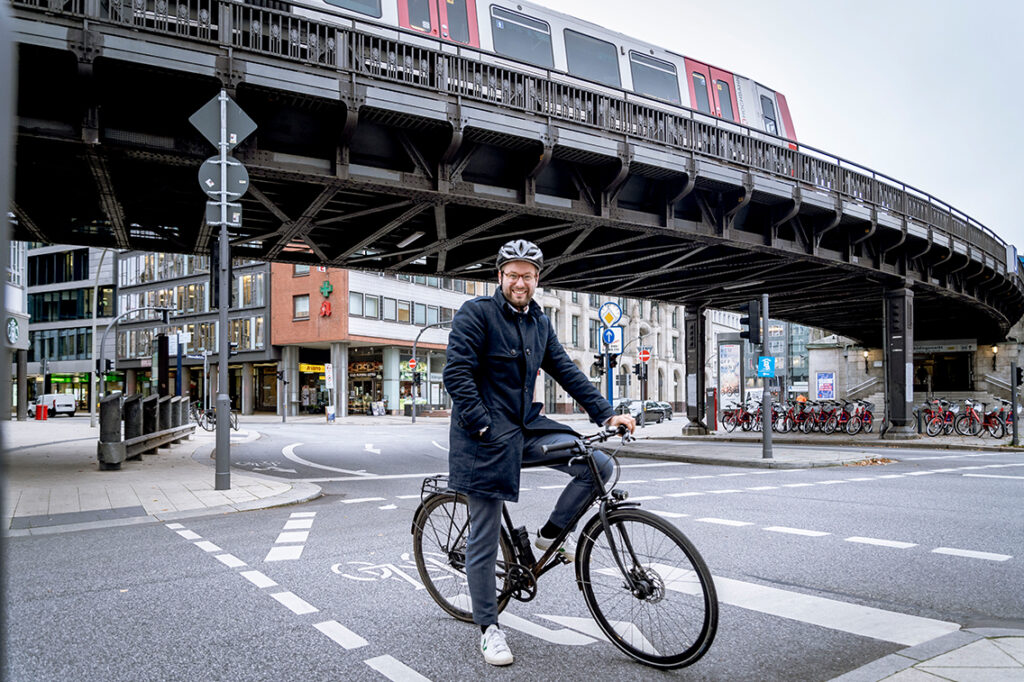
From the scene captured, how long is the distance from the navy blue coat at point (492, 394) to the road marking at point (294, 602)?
1518 mm

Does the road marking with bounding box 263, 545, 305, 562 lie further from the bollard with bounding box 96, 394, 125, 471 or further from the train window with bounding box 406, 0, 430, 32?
the train window with bounding box 406, 0, 430, 32

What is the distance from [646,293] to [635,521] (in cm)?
2377

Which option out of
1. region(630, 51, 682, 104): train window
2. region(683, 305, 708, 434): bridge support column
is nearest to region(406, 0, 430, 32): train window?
region(630, 51, 682, 104): train window

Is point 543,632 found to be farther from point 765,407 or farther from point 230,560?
point 765,407

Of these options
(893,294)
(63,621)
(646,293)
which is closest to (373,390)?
(646,293)

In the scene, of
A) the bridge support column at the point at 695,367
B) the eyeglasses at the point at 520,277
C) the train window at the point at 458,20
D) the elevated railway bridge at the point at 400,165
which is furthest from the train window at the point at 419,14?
the bridge support column at the point at 695,367

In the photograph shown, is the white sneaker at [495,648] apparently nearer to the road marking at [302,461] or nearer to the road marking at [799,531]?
the road marking at [799,531]

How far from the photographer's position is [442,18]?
15023mm

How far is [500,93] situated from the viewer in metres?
13.4

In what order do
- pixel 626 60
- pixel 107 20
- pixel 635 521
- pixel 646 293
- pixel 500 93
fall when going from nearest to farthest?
pixel 635 521 → pixel 107 20 → pixel 500 93 → pixel 626 60 → pixel 646 293

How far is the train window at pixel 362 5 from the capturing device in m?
13.6

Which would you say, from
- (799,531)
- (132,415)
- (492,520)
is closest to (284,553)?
(492,520)

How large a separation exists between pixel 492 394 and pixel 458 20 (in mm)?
13440

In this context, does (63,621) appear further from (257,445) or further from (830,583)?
(257,445)
